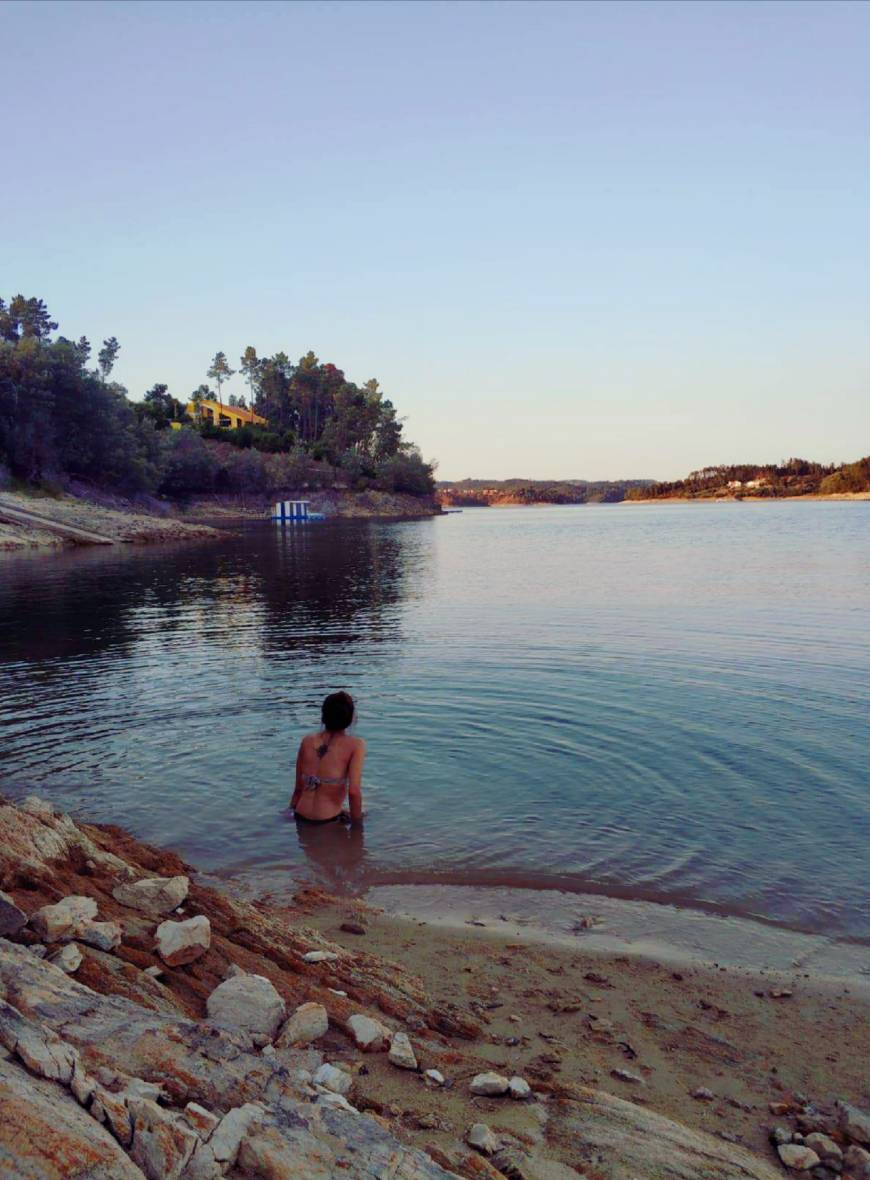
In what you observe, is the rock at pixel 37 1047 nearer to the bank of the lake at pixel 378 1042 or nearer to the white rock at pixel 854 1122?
the bank of the lake at pixel 378 1042

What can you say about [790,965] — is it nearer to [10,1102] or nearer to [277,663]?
[10,1102]

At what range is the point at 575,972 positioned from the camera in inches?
257

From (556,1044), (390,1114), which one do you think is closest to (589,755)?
(556,1044)

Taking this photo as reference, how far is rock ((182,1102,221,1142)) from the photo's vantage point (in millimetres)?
3479

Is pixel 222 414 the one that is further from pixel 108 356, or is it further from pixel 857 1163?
pixel 857 1163

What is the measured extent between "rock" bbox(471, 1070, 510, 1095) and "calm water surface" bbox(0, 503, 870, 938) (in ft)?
13.5

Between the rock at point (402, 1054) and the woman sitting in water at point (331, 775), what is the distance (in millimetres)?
5413

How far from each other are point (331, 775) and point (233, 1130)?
22.3ft

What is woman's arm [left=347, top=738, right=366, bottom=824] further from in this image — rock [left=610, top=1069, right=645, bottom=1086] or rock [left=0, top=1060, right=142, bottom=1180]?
rock [left=0, top=1060, right=142, bottom=1180]

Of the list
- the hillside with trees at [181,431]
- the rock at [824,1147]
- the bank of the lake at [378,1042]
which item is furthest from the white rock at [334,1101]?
the hillside with trees at [181,431]

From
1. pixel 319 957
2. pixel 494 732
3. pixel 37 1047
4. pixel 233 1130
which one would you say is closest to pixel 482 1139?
pixel 233 1130

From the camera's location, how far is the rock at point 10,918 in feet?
16.4

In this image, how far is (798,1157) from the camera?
13.9 ft

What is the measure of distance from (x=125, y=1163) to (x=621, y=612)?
26.6 meters
